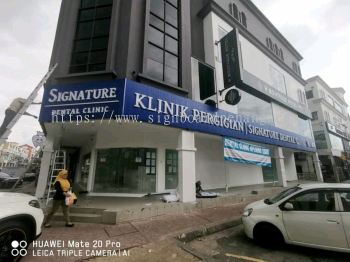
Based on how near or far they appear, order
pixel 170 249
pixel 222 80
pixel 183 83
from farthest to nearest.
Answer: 1. pixel 222 80
2. pixel 183 83
3. pixel 170 249

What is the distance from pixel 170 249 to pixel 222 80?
1065 cm

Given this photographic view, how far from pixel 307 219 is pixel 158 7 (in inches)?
441

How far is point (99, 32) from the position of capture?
917cm

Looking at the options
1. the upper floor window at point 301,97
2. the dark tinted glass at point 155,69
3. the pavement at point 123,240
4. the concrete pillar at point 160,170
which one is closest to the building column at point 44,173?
the pavement at point 123,240

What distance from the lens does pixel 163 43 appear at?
9.85m

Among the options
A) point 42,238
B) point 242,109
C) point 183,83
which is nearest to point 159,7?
point 183,83

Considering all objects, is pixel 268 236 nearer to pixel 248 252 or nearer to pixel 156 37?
pixel 248 252

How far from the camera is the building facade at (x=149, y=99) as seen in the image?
301 inches

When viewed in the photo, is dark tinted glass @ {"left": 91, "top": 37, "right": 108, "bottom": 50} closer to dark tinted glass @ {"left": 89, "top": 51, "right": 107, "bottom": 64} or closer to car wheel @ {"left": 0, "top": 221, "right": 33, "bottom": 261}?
dark tinted glass @ {"left": 89, "top": 51, "right": 107, "bottom": 64}

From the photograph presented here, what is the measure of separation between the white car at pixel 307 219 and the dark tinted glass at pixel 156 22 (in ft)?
31.1

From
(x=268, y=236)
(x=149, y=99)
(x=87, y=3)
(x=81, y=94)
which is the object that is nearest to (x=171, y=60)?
(x=149, y=99)

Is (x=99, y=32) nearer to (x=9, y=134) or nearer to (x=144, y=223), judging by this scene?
(x=9, y=134)

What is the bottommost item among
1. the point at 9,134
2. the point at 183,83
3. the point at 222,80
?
the point at 9,134
